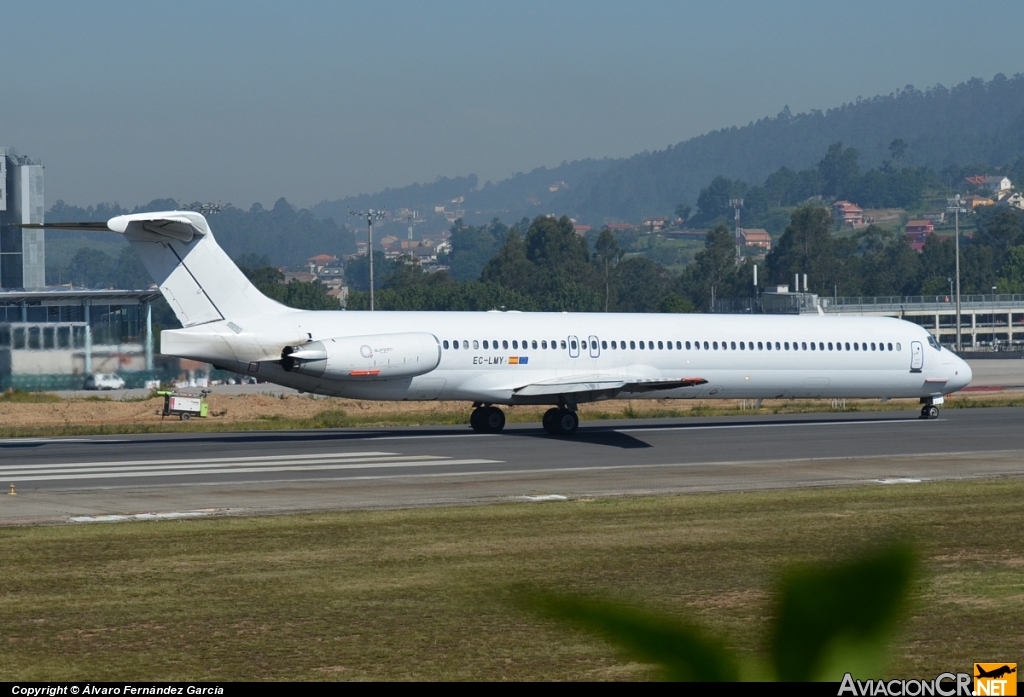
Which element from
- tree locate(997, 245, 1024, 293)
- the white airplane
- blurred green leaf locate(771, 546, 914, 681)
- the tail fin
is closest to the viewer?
blurred green leaf locate(771, 546, 914, 681)

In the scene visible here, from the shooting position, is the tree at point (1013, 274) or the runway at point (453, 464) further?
the tree at point (1013, 274)

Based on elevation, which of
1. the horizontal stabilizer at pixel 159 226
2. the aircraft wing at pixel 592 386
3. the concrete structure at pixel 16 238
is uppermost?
the concrete structure at pixel 16 238

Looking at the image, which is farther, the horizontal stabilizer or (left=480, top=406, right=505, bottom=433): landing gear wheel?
(left=480, top=406, right=505, bottom=433): landing gear wheel

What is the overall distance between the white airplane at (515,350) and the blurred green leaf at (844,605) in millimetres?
26233

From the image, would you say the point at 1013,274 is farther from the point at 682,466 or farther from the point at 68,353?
the point at 682,466

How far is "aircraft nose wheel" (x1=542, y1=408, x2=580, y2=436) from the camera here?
32656mm

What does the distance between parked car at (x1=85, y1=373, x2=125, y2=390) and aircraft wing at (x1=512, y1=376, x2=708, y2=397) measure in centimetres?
2692

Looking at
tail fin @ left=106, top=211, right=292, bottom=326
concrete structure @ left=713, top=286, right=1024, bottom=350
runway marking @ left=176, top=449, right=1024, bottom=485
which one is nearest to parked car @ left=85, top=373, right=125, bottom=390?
tail fin @ left=106, top=211, right=292, bottom=326

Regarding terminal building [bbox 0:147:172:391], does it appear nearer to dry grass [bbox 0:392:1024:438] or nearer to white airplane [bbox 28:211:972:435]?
dry grass [bbox 0:392:1024:438]

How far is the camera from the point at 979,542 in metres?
14.7

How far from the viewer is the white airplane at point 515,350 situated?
28.6 metres

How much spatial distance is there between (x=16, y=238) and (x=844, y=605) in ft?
327

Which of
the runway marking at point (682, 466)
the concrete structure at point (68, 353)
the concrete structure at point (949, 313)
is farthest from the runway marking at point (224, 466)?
the concrete structure at point (949, 313)

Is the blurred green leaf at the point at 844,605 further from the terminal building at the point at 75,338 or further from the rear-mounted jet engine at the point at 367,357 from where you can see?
the terminal building at the point at 75,338
